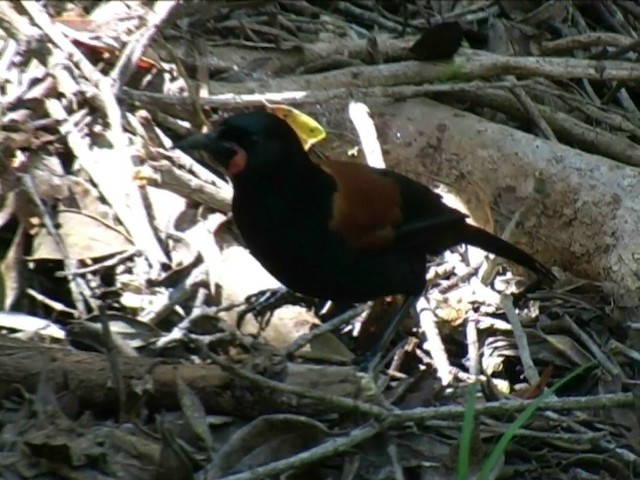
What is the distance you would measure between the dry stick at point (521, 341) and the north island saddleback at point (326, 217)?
26cm

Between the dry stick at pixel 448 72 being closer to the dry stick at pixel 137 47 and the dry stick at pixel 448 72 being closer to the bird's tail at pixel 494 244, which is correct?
the dry stick at pixel 137 47

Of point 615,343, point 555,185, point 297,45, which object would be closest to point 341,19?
point 297,45

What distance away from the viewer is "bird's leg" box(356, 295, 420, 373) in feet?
A: 11.8

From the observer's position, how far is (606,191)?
167 inches

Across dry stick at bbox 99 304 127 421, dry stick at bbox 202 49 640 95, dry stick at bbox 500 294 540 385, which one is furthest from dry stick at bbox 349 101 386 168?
dry stick at bbox 99 304 127 421

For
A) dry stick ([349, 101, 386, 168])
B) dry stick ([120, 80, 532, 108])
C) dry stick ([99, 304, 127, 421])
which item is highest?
dry stick ([120, 80, 532, 108])

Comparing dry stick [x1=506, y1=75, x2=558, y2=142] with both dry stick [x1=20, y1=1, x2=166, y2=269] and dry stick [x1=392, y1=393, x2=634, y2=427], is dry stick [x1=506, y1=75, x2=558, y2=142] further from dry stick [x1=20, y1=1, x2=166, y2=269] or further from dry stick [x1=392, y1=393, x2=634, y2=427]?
dry stick [x1=392, y1=393, x2=634, y2=427]

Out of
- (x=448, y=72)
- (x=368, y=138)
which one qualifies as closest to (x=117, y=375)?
(x=368, y=138)

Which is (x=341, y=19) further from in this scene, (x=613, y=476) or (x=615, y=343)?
(x=613, y=476)

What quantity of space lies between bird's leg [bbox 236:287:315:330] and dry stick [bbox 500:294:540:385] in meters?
0.66

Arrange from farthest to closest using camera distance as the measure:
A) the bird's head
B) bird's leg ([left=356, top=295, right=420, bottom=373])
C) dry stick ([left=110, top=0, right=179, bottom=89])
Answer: dry stick ([left=110, top=0, right=179, bottom=89])
bird's leg ([left=356, top=295, right=420, bottom=373])
the bird's head

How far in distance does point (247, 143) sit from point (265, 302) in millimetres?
614

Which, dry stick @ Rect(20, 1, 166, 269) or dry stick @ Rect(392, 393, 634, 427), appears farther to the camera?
dry stick @ Rect(20, 1, 166, 269)

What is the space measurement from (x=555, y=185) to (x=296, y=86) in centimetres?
98
